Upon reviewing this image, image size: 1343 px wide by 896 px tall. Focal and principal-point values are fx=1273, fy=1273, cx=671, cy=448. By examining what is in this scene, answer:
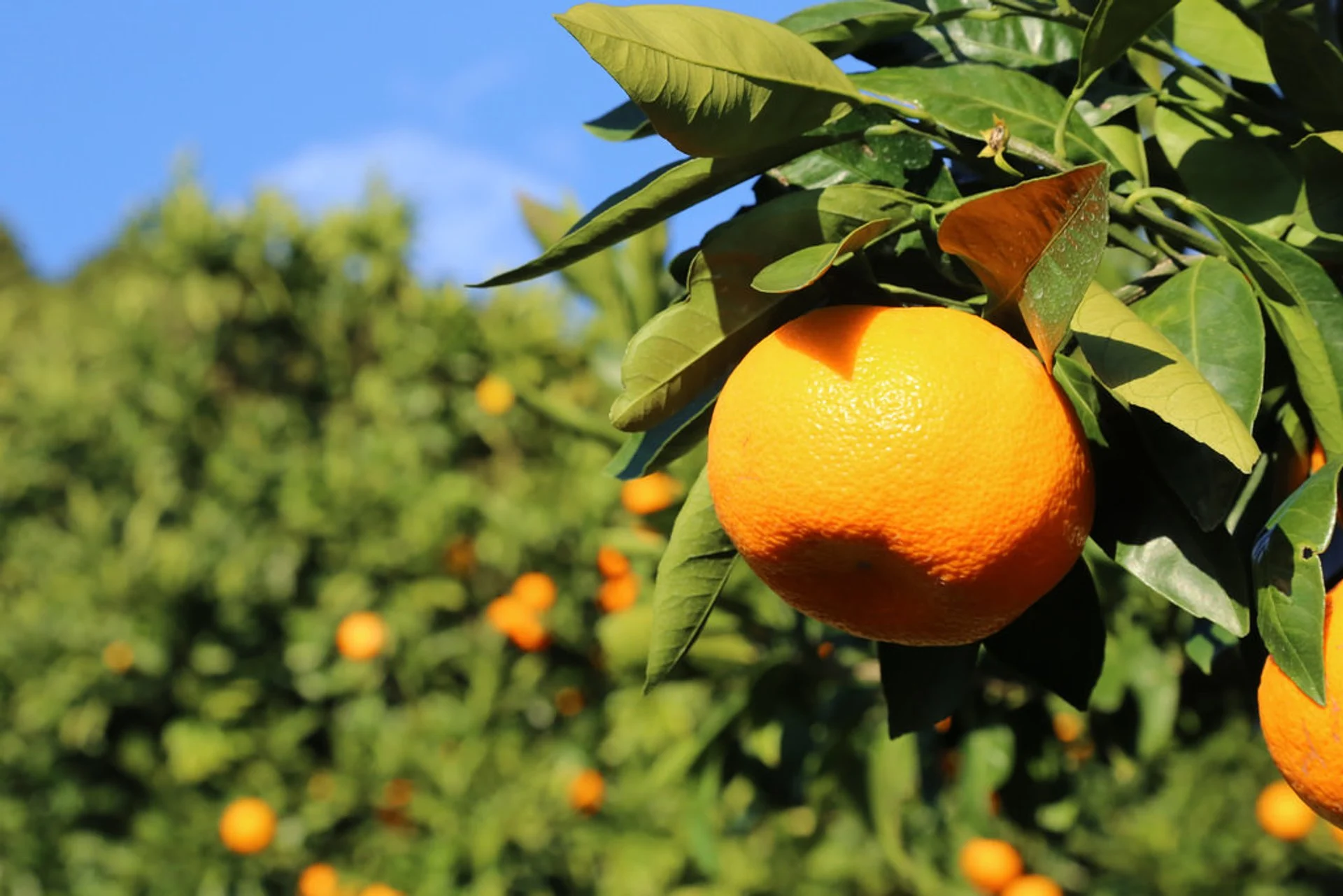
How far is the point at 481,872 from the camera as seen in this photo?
375 centimetres

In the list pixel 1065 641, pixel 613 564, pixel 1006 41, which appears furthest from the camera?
pixel 613 564

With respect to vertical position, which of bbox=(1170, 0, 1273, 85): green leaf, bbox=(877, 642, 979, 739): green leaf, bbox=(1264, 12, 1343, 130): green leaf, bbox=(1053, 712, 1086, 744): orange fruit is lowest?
bbox=(1053, 712, 1086, 744): orange fruit

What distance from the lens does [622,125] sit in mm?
917

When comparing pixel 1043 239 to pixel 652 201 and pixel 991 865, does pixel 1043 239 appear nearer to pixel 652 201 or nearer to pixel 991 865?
pixel 652 201

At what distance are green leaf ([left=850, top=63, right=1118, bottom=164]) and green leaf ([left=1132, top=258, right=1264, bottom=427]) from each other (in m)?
0.11

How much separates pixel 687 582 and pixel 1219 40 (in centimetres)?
52

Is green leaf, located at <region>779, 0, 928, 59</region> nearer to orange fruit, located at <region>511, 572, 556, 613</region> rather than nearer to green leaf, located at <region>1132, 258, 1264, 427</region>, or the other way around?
green leaf, located at <region>1132, 258, 1264, 427</region>

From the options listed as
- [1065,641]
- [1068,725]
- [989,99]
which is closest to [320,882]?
[1068,725]

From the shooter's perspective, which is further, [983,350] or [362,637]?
[362,637]

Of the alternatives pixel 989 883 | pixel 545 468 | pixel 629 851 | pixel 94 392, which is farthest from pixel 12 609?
pixel 989 883

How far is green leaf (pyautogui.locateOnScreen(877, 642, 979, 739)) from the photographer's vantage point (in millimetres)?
848

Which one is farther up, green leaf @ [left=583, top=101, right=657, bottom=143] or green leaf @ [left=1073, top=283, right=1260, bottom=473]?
green leaf @ [left=583, top=101, right=657, bottom=143]

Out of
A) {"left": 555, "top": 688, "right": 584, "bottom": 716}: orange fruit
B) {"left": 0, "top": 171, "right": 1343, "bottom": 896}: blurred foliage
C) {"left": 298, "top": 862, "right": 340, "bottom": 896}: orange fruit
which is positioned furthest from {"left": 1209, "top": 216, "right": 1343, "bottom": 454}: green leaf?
{"left": 298, "top": 862, "right": 340, "bottom": 896}: orange fruit

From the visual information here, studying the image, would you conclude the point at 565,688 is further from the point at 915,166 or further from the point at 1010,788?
the point at 915,166
